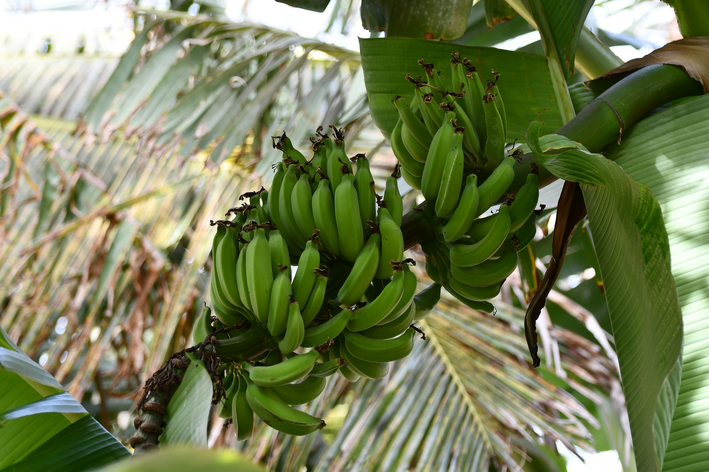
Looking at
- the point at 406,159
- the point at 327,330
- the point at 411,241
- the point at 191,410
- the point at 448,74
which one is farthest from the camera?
the point at 448,74

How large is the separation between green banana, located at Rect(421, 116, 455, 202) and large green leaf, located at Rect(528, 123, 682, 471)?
0.14 m

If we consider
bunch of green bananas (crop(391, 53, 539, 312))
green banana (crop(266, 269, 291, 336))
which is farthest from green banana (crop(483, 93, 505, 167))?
green banana (crop(266, 269, 291, 336))

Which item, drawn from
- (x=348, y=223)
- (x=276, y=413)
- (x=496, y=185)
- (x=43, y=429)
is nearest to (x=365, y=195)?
(x=348, y=223)

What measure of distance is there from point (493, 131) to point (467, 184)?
0.32ft

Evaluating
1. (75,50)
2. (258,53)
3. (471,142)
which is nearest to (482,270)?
(471,142)

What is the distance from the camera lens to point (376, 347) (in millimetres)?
673

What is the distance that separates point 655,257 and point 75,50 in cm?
289

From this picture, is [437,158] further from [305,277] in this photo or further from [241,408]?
[241,408]

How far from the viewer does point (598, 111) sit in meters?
0.76

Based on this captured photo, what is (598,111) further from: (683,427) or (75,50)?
(75,50)

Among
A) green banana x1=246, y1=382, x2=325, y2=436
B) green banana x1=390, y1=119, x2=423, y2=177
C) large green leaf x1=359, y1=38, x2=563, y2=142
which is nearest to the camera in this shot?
green banana x1=246, y1=382, x2=325, y2=436

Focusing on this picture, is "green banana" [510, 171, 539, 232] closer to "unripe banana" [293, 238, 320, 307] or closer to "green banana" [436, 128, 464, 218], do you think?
"green banana" [436, 128, 464, 218]

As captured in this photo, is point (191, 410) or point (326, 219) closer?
point (191, 410)

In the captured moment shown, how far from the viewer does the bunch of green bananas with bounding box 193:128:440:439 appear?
2.06 feet
